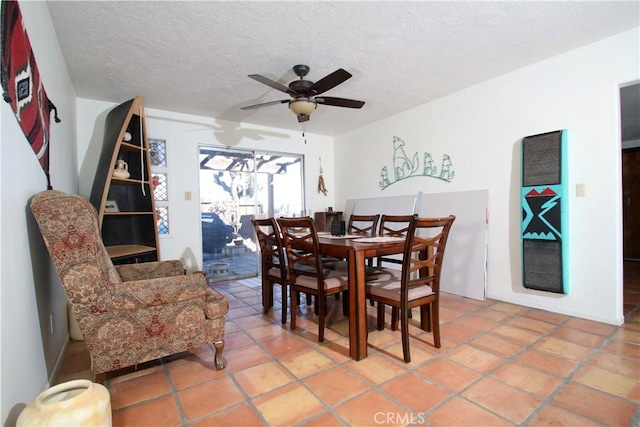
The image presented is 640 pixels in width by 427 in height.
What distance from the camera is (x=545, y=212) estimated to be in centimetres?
283

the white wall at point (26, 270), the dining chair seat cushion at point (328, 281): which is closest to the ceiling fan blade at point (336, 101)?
the dining chair seat cushion at point (328, 281)

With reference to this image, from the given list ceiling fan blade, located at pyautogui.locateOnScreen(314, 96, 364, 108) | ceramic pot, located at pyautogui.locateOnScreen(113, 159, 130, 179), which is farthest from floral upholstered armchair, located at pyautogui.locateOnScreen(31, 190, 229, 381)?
ceiling fan blade, located at pyautogui.locateOnScreen(314, 96, 364, 108)

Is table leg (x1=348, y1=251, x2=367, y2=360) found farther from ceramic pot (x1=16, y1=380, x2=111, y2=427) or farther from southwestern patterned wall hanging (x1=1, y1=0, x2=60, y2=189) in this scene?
southwestern patterned wall hanging (x1=1, y1=0, x2=60, y2=189)

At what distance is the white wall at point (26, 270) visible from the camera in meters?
1.18

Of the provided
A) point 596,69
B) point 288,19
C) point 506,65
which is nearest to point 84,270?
point 288,19

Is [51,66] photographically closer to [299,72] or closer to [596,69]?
[299,72]

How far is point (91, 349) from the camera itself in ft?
5.15

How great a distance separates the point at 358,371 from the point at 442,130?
123 inches

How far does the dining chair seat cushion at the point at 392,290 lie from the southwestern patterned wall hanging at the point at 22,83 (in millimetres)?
A: 2158

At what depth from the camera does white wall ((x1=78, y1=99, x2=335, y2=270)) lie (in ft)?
11.7

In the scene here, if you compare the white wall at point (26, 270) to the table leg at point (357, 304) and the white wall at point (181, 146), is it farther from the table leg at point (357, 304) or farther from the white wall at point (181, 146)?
the table leg at point (357, 304)

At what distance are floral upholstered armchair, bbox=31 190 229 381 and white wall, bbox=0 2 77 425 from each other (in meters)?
0.13

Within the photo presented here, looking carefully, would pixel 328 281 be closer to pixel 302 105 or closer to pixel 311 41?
pixel 302 105

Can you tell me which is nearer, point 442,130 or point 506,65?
point 506,65
